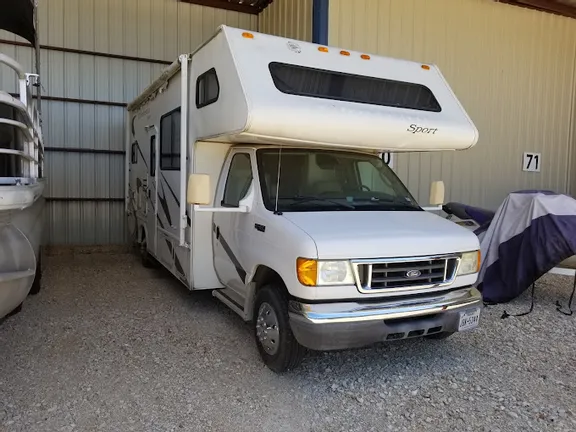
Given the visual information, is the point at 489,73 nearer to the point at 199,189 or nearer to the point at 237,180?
the point at 237,180

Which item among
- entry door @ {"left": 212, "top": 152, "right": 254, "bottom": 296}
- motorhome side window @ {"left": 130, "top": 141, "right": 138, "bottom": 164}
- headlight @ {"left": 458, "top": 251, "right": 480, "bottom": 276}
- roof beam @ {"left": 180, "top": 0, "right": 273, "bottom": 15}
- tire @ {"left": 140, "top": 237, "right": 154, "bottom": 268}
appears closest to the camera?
headlight @ {"left": 458, "top": 251, "right": 480, "bottom": 276}

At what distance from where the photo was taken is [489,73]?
10.2 metres

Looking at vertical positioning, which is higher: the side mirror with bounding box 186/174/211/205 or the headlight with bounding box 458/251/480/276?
the side mirror with bounding box 186/174/211/205

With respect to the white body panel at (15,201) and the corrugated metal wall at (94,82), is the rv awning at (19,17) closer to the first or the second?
the corrugated metal wall at (94,82)

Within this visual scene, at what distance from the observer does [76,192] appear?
33.6 ft

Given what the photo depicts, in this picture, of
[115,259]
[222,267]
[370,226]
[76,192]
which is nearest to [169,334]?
[222,267]

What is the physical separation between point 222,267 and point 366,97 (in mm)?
2179

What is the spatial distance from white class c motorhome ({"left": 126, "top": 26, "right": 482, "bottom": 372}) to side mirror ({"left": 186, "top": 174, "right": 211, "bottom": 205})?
1cm

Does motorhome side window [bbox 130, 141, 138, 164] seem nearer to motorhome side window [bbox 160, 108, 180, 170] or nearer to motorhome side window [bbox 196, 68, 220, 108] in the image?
motorhome side window [bbox 160, 108, 180, 170]

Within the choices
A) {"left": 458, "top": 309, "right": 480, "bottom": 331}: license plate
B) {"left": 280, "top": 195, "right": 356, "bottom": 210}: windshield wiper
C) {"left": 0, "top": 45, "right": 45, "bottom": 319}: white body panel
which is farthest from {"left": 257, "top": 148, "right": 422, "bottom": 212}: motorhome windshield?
{"left": 0, "top": 45, "right": 45, "bottom": 319}: white body panel

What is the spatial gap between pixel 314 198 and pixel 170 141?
2.55 metres

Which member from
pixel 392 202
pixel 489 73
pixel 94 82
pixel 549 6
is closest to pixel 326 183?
pixel 392 202

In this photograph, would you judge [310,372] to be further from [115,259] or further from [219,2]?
[219,2]

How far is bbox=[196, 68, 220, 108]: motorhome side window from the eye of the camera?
179 inches
